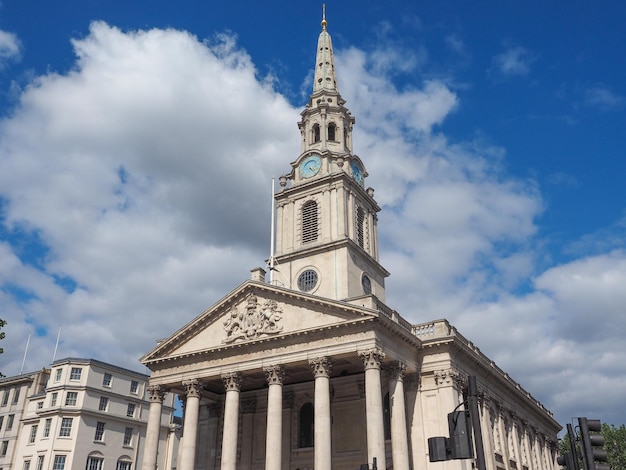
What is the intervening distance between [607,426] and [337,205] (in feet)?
165

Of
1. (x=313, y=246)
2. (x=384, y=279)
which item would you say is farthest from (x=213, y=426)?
(x=384, y=279)

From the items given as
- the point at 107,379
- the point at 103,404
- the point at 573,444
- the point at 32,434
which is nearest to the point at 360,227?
the point at 107,379

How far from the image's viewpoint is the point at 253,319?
39.8 m

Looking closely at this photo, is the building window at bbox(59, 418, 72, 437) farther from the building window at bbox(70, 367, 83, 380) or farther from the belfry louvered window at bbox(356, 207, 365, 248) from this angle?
the belfry louvered window at bbox(356, 207, 365, 248)

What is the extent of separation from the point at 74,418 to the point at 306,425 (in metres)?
26.6

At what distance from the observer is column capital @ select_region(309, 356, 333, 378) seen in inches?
1416

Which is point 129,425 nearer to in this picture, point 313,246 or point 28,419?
point 28,419

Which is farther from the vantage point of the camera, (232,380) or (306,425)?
(306,425)

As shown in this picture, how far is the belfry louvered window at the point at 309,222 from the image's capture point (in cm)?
5112

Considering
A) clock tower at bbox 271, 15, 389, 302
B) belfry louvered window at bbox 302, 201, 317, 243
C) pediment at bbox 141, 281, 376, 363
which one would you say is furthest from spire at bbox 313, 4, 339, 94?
pediment at bbox 141, 281, 376, 363

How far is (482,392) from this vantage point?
43.0 metres

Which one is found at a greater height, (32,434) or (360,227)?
(360,227)

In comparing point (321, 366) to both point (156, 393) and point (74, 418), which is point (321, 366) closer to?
point (156, 393)

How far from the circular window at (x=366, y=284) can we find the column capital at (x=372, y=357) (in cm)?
Answer: 1470
